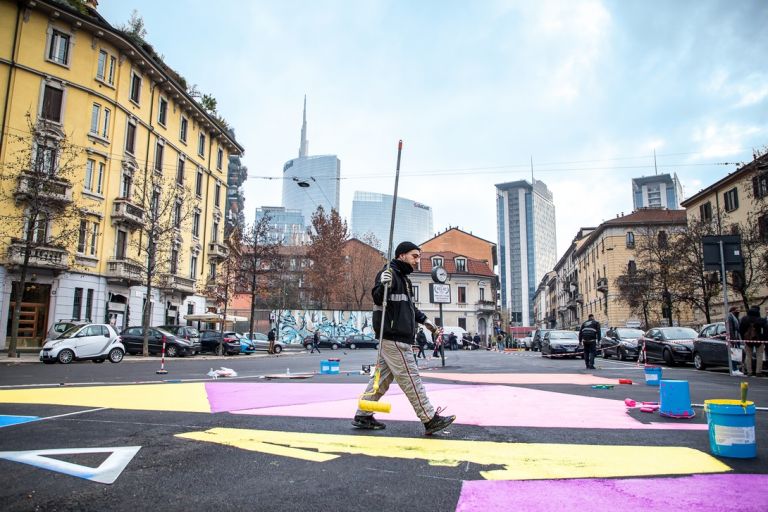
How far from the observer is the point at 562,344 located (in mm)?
26688

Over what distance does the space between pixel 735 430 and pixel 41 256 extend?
3188 centimetres

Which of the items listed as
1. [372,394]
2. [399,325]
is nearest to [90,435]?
[372,394]

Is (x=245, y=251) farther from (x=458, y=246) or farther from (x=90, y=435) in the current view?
(x=458, y=246)

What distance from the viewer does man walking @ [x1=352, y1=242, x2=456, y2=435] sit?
5.44 metres

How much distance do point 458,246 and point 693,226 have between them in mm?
46648

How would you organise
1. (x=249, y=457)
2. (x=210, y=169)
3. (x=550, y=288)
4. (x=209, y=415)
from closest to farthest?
(x=249, y=457) → (x=209, y=415) → (x=210, y=169) → (x=550, y=288)

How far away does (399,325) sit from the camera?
562 cm

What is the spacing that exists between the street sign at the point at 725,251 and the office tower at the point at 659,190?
160 m

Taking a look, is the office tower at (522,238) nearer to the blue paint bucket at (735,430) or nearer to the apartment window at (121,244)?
the apartment window at (121,244)

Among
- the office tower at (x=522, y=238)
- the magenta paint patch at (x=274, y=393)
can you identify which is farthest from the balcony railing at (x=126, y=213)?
the office tower at (x=522, y=238)

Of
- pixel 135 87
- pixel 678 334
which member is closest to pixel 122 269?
pixel 135 87

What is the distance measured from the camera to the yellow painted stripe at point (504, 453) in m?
4.00

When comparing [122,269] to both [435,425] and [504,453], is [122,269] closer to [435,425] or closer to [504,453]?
[435,425]

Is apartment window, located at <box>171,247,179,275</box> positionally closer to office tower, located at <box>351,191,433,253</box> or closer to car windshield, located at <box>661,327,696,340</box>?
car windshield, located at <box>661,327,696,340</box>
